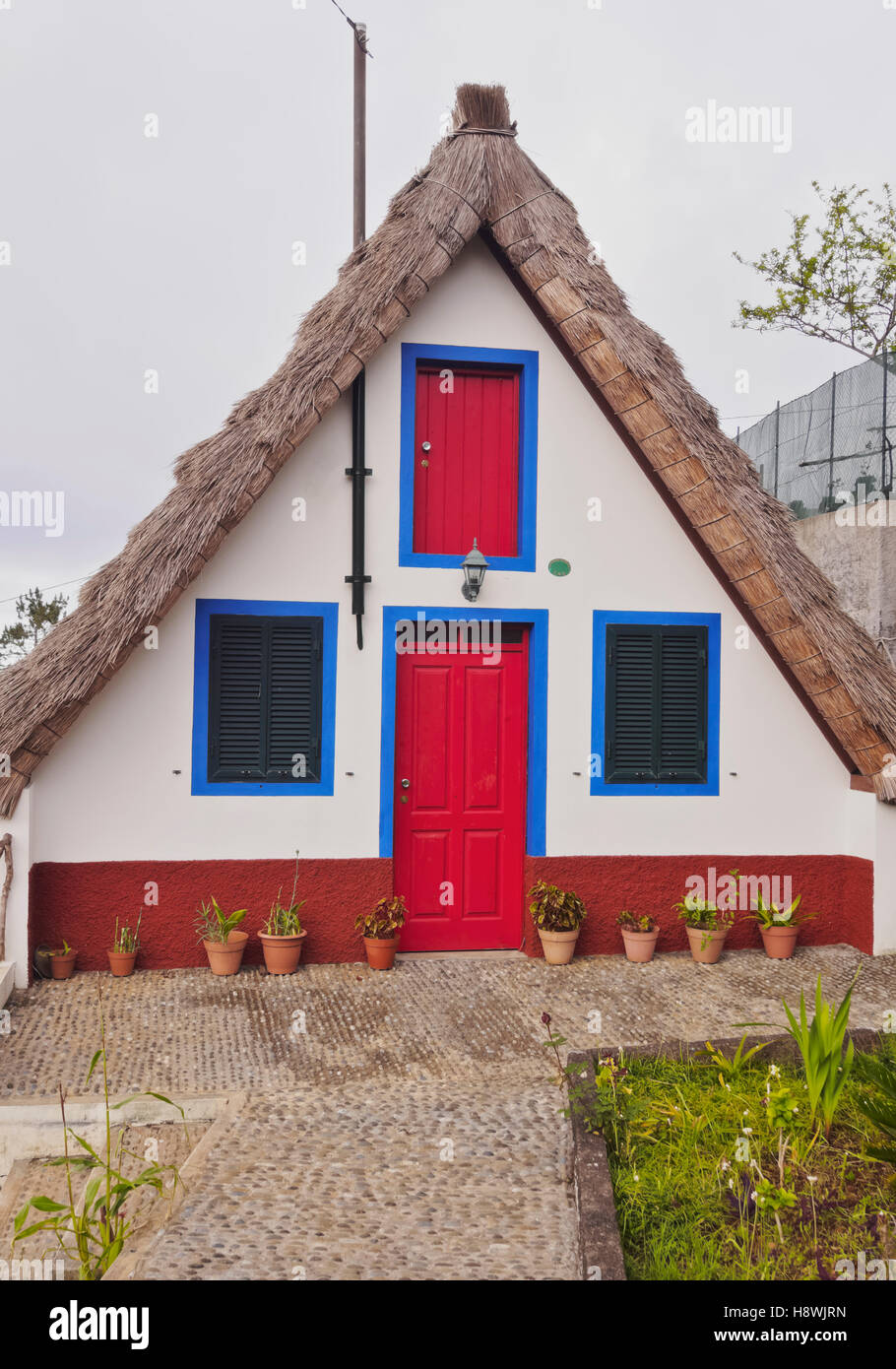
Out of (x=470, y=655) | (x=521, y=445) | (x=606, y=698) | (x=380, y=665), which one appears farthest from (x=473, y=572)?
(x=606, y=698)

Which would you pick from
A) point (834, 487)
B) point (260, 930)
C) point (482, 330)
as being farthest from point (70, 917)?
point (834, 487)

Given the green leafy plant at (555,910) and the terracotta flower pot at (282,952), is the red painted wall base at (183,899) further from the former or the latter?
the green leafy plant at (555,910)

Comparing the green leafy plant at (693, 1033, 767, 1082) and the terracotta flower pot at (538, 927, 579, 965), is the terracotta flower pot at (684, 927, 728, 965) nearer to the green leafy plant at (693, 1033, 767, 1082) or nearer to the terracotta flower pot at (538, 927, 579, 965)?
the terracotta flower pot at (538, 927, 579, 965)

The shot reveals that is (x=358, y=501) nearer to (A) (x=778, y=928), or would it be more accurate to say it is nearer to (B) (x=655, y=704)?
(B) (x=655, y=704)

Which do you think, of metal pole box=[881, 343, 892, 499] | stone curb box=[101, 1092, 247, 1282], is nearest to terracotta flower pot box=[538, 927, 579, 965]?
stone curb box=[101, 1092, 247, 1282]

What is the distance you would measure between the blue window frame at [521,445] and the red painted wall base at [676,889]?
223 centimetres

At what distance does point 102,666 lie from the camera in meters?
5.77

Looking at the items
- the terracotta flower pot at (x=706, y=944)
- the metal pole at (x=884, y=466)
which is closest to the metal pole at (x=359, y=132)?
the metal pole at (x=884, y=466)

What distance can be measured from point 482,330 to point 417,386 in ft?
2.00

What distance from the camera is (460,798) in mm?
6883

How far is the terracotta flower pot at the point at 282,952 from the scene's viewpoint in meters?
6.21

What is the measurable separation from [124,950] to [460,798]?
2.48 meters

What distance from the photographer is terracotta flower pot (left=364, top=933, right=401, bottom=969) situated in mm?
6355
